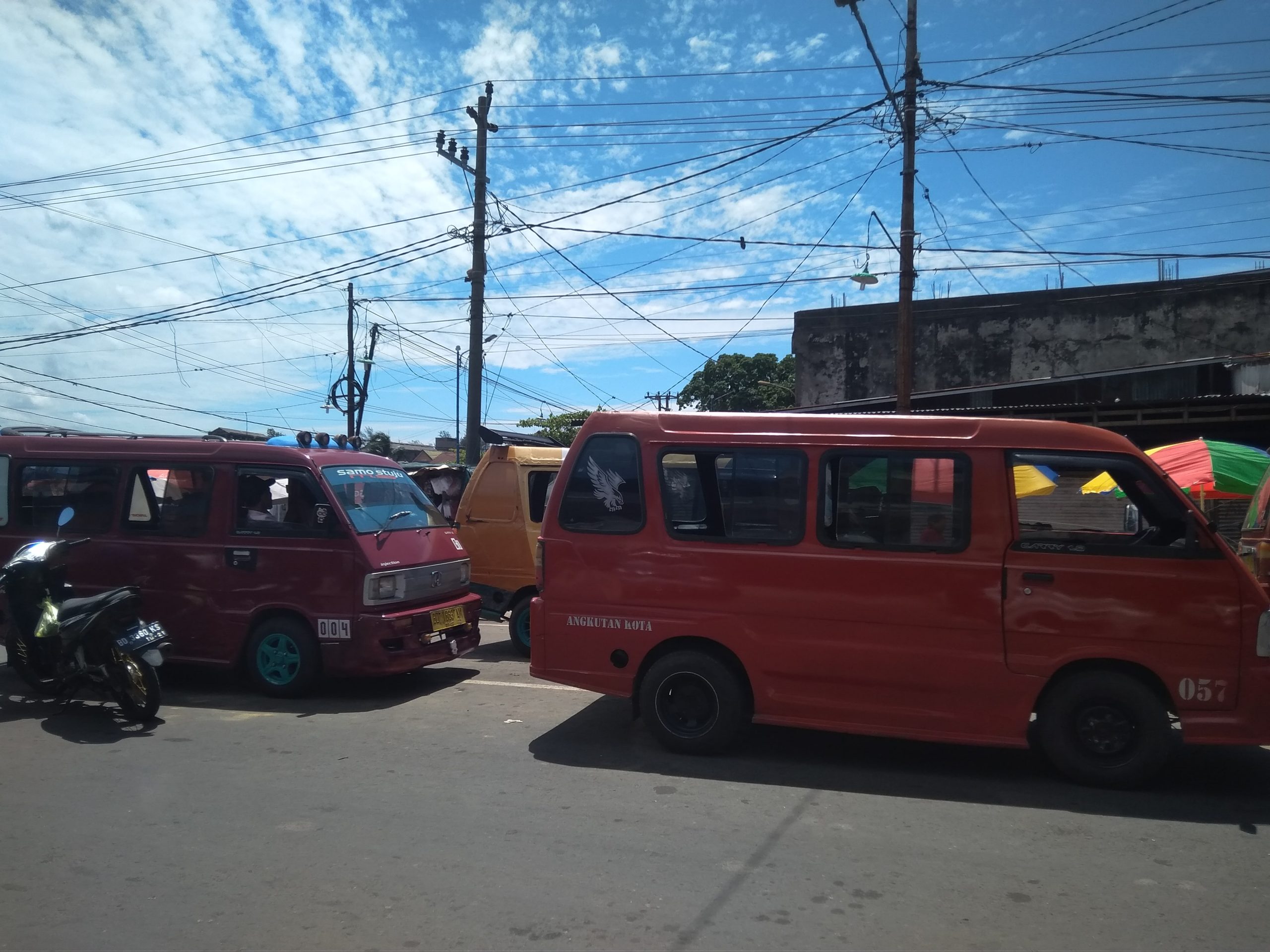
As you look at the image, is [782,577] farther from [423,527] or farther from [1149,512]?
[423,527]

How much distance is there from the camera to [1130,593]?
18.1 ft

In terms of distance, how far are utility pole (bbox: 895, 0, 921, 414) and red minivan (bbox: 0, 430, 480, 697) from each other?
697 centimetres

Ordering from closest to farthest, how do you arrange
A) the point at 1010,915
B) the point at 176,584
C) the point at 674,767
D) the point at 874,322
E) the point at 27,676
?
the point at 1010,915
the point at 674,767
the point at 27,676
the point at 176,584
the point at 874,322

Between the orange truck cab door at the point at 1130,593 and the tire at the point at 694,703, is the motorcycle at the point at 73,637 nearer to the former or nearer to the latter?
the tire at the point at 694,703

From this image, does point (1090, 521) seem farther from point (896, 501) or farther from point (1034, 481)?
point (896, 501)

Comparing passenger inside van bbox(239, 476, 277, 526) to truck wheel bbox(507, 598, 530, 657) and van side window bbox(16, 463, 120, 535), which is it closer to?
van side window bbox(16, 463, 120, 535)

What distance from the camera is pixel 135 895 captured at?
4.18 metres

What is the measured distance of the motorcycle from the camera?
277 inches

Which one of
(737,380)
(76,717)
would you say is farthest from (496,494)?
(737,380)

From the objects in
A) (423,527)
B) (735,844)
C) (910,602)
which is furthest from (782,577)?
(423,527)

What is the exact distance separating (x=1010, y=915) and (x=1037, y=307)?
2358cm

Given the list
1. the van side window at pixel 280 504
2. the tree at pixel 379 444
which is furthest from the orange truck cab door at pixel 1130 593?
the tree at pixel 379 444

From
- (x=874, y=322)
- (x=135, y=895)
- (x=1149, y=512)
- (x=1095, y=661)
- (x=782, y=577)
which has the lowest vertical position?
(x=135, y=895)

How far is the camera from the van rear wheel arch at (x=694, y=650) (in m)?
6.29
